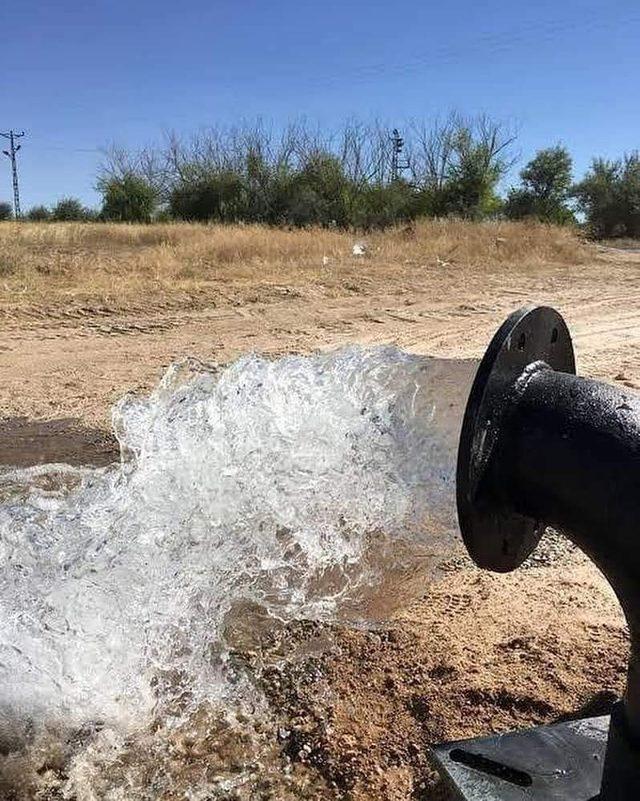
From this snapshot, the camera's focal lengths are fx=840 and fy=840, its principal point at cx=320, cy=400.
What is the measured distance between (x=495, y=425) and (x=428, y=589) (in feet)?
6.25

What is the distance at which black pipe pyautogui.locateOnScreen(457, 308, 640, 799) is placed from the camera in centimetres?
140

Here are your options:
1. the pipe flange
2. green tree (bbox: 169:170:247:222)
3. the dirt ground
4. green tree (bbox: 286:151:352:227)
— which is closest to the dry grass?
the dirt ground

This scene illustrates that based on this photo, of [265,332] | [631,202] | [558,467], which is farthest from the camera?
[631,202]

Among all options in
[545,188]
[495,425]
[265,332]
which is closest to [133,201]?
[545,188]

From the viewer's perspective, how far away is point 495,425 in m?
1.46

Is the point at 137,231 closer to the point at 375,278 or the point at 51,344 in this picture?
the point at 375,278

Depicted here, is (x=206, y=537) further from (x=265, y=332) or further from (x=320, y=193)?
(x=320, y=193)

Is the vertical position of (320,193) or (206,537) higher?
(320,193)

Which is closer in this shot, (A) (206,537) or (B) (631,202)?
(A) (206,537)

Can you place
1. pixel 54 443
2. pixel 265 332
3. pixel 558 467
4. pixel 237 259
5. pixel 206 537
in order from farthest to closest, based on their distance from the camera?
pixel 237 259 < pixel 265 332 < pixel 54 443 < pixel 206 537 < pixel 558 467

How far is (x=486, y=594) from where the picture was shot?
318cm

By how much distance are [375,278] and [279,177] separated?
19.2 metres

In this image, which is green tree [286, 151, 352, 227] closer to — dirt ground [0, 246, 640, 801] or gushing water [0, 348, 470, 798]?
dirt ground [0, 246, 640, 801]

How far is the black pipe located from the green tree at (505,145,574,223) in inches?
1173
